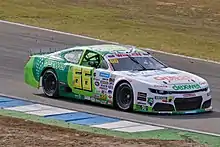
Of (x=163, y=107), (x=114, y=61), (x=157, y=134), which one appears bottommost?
(x=157, y=134)

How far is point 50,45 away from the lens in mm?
28828

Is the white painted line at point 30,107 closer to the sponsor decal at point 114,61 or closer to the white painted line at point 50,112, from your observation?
the white painted line at point 50,112

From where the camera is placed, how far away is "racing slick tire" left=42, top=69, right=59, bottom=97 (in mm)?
18281

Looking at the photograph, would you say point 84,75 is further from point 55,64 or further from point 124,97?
point 124,97

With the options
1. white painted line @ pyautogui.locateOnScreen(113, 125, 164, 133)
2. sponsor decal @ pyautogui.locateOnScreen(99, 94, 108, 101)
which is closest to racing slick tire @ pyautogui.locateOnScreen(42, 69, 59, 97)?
sponsor decal @ pyautogui.locateOnScreen(99, 94, 108, 101)

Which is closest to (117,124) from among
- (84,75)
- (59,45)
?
(84,75)

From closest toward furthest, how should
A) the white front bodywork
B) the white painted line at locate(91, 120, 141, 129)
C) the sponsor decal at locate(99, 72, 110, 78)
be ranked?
the white painted line at locate(91, 120, 141, 129) → the white front bodywork → the sponsor decal at locate(99, 72, 110, 78)

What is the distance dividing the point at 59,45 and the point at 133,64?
38.6 ft

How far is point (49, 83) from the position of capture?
18516 millimetres

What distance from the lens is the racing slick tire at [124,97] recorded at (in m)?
A: 16.5

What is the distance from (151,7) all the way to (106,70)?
2591cm

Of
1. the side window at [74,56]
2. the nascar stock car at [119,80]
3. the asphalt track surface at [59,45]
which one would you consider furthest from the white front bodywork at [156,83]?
the side window at [74,56]

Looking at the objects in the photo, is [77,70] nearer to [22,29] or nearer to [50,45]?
[50,45]

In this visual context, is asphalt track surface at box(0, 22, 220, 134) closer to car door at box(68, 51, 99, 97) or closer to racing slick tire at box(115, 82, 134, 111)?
racing slick tire at box(115, 82, 134, 111)
